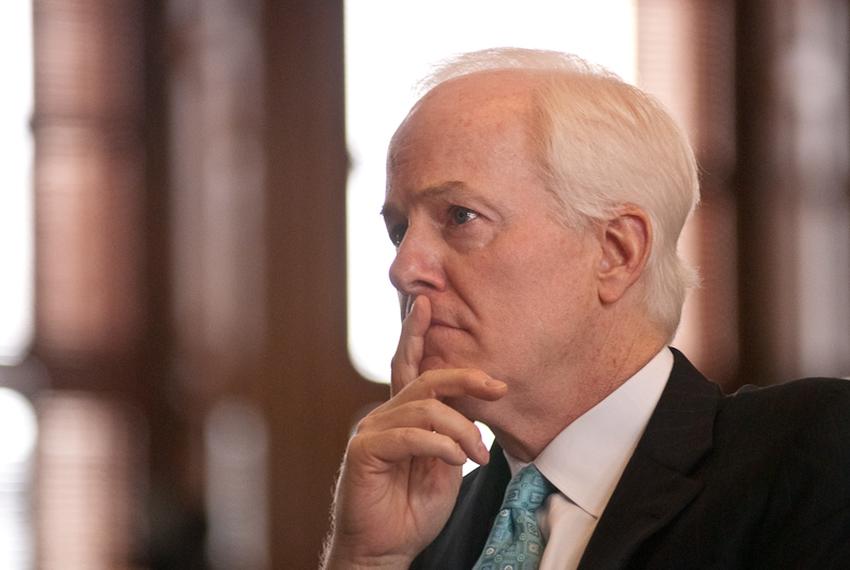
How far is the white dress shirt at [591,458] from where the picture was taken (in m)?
2.09

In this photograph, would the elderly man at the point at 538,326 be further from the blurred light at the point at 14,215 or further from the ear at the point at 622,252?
the blurred light at the point at 14,215

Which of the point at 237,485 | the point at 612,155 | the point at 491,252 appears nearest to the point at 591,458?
the point at 491,252

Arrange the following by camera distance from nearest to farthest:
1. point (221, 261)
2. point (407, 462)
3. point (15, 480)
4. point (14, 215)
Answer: point (407, 462)
point (15, 480)
point (14, 215)
point (221, 261)

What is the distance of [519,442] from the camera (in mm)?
2219

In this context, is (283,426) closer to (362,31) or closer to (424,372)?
(362,31)

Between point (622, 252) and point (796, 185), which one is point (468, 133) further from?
point (796, 185)

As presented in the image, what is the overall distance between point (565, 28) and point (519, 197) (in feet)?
13.7

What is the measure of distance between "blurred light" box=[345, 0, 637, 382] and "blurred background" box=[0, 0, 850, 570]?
0.01 m

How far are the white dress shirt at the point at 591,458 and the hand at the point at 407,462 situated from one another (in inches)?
6.1

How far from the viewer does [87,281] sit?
543cm

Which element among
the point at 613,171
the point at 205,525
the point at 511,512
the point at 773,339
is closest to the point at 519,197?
the point at 613,171

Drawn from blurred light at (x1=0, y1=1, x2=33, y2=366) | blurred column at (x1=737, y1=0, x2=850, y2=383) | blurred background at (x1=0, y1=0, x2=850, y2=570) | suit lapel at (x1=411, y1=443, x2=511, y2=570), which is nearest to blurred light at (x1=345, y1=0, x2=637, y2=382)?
blurred background at (x1=0, y1=0, x2=850, y2=570)

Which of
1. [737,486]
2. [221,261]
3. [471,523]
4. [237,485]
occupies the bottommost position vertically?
[237,485]

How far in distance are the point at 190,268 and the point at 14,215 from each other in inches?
28.8
